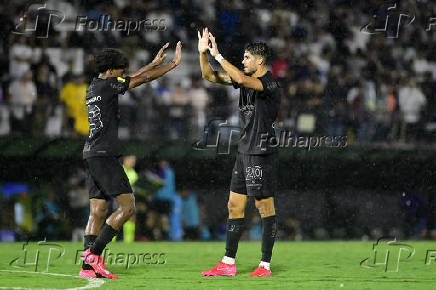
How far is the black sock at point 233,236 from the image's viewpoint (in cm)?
834

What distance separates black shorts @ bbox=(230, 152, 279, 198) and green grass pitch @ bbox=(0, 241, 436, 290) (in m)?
0.85

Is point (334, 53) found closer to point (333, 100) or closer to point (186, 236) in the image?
point (333, 100)

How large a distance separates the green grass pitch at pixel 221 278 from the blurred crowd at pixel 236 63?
351cm

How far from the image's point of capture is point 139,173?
16562 mm

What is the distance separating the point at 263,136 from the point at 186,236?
28.2 ft

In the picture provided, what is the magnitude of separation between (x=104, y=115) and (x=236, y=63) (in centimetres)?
827

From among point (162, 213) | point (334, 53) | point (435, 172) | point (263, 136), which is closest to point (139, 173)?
point (162, 213)

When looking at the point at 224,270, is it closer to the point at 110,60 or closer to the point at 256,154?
the point at 256,154

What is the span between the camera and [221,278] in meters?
8.15
